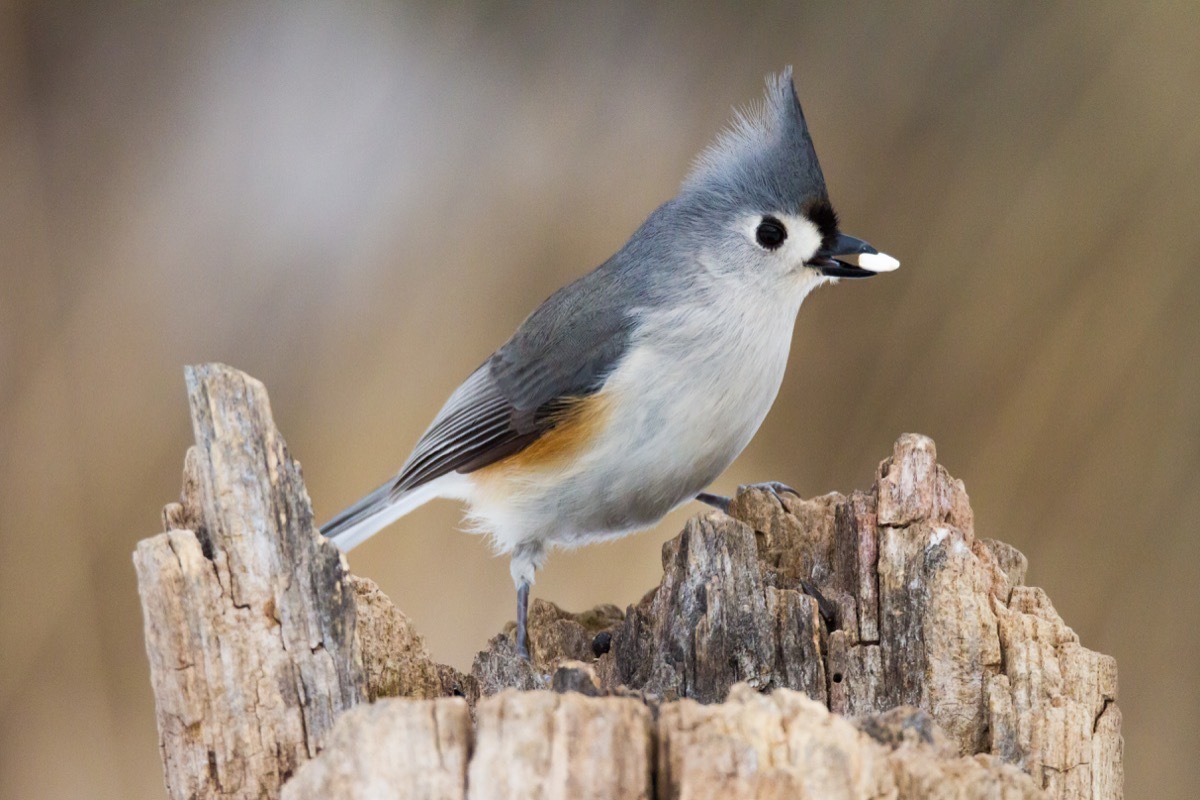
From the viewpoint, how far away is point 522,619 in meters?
1.71

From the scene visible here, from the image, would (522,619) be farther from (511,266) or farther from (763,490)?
(511,266)

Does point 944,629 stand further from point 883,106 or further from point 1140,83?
point 1140,83

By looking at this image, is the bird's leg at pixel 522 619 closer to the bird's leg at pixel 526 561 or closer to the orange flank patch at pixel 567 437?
the bird's leg at pixel 526 561

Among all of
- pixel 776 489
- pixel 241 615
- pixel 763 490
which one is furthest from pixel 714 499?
pixel 241 615

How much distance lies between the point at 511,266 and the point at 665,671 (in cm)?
136

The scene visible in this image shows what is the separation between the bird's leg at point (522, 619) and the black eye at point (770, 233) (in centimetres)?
66

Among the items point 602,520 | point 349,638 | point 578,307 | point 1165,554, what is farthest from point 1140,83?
point 349,638

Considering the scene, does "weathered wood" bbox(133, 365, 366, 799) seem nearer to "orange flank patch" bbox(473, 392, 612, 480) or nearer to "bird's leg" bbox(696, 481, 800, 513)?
"orange flank patch" bbox(473, 392, 612, 480)

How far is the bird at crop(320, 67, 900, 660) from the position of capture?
1776mm

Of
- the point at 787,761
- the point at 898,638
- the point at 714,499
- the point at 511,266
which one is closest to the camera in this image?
the point at 787,761

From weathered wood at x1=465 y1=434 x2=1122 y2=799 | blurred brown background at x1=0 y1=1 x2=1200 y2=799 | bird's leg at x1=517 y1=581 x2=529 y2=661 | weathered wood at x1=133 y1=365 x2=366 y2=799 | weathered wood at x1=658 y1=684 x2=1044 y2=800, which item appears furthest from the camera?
blurred brown background at x1=0 y1=1 x2=1200 y2=799

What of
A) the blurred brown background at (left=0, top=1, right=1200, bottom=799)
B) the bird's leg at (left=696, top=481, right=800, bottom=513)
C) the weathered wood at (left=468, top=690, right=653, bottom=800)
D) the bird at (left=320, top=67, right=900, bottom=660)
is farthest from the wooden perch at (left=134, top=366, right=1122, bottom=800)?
the blurred brown background at (left=0, top=1, right=1200, bottom=799)

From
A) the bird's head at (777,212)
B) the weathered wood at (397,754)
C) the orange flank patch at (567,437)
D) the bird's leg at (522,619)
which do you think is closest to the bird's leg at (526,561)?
the bird's leg at (522,619)

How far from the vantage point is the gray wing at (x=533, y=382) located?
6.05 feet
